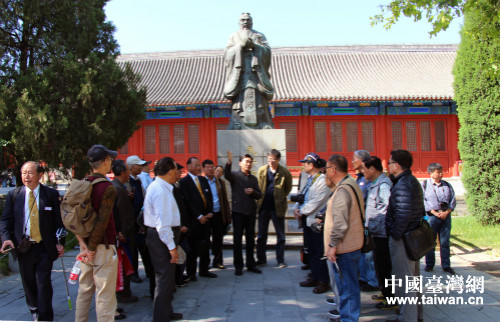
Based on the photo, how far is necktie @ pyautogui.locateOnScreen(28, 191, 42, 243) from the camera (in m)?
3.47

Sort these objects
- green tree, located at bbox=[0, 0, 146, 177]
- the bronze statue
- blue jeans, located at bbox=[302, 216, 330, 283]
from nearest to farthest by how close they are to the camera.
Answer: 1. blue jeans, located at bbox=[302, 216, 330, 283]
2. the bronze statue
3. green tree, located at bbox=[0, 0, 146, 177]

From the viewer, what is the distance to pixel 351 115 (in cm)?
1683

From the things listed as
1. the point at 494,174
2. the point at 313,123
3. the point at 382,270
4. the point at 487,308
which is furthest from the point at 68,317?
the point at 313,123

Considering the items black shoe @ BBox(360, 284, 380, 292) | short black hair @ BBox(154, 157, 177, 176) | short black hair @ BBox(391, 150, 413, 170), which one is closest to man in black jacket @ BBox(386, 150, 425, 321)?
short black hair @ BBox(391, 150, 413, 170)

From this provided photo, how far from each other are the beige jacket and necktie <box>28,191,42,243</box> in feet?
8.45

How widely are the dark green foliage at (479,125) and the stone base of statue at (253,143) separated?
4.98 m

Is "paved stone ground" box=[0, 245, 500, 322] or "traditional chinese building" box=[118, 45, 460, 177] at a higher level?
"traditional chinese building" box=[118, 45, 460, 177]

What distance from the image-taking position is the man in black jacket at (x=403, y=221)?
3221mm

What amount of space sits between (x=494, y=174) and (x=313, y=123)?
8787mm

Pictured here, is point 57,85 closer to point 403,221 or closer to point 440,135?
point 403,221

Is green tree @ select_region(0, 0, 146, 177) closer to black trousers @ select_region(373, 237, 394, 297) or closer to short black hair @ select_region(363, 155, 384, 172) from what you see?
short black hair @ select_region(363, 155, 384, 172)

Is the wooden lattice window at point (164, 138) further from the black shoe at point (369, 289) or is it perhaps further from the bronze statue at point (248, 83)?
the black shoe at point (369, 289)

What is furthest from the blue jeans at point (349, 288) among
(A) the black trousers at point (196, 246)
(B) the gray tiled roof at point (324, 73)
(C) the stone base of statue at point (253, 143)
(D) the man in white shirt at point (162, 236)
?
(B) the gray tiled roof at point (324, 73)

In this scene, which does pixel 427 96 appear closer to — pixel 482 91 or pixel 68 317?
pixel 482 91
